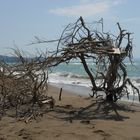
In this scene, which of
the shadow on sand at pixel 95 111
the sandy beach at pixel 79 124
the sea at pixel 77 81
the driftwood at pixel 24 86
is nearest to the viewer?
the sandy beach at pixel 79 124

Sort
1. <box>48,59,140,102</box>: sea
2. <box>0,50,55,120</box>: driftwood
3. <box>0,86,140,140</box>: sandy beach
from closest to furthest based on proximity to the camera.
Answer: <box>0,86,140,140</box>: sandy beach < <box>0,50,55,120</box>: driftwood < <box>48,59,140,102</box>: sea

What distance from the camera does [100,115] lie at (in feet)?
28.5

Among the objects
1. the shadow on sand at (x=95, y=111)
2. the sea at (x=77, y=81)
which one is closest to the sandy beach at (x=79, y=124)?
the shadow on sand at (x=95, y=111)

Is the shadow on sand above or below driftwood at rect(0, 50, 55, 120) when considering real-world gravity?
below

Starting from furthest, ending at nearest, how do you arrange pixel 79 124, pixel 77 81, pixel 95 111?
pixel 77 81 < pixel 95 111 < pixel 79 124

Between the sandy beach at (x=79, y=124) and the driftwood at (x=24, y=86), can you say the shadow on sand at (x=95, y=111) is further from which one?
the driftwood at (x=24, y=86)

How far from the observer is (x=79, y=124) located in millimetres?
7500

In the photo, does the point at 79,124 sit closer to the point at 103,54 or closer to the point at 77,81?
the point at 103,54

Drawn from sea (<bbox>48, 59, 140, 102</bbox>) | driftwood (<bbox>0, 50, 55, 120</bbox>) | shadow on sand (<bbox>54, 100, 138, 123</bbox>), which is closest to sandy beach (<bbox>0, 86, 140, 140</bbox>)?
shadow on sand (<bbox>54, 100, 138, 123</bbox>)

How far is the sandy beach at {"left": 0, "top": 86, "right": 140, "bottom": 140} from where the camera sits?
6.59 meters

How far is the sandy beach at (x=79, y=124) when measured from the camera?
21.6ft

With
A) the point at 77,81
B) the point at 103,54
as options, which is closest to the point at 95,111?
the point at 103,54

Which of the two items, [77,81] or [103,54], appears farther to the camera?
[77,81]

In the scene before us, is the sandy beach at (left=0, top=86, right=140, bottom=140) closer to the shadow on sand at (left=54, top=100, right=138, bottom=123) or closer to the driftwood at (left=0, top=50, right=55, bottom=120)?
the shadow on sand at (left=54, top=100, right=138, bottom=123)
